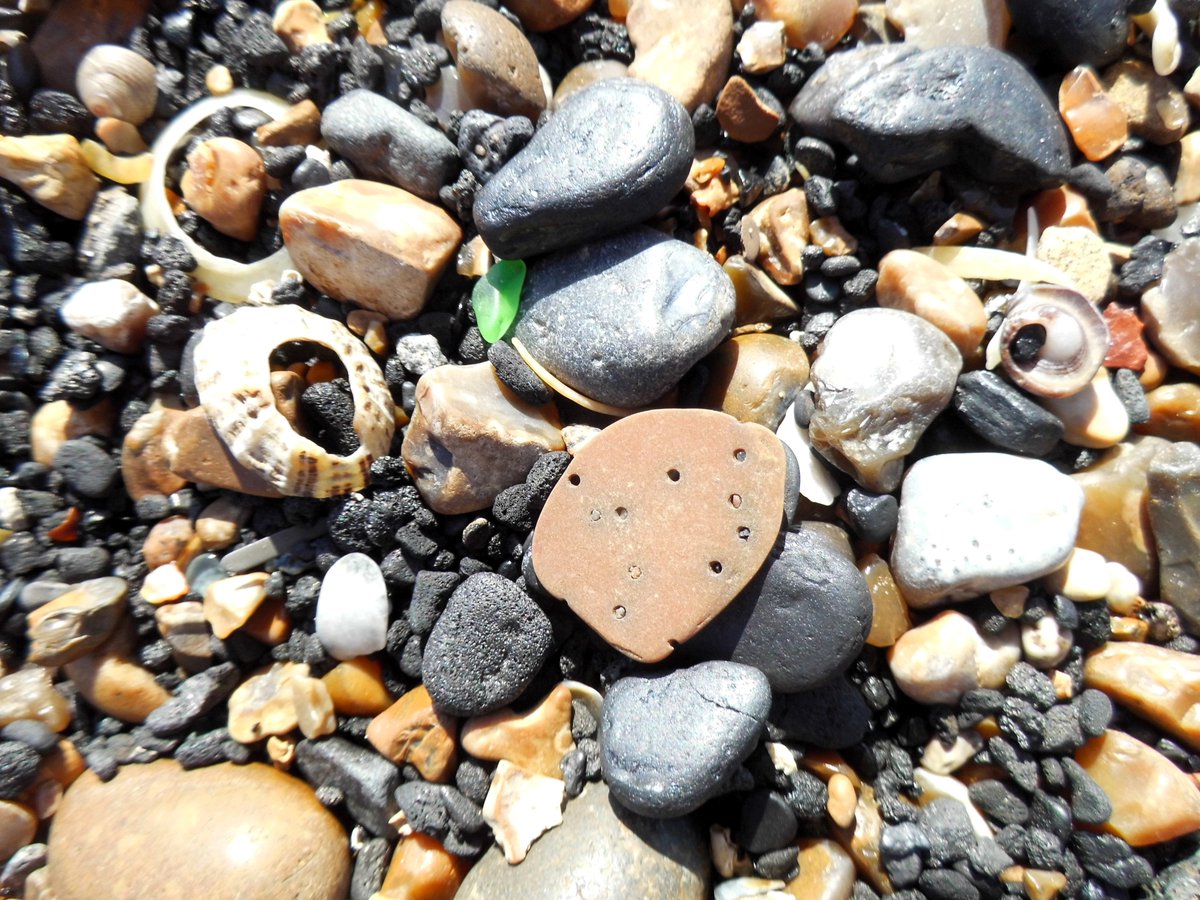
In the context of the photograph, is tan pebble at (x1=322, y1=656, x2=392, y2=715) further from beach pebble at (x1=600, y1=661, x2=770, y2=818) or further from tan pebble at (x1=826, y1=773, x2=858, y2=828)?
tan pebble at (x1=826, y1=773, x2=858, y2=828)

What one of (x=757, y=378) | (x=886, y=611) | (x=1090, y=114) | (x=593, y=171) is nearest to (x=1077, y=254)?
(x=1090, y=114)

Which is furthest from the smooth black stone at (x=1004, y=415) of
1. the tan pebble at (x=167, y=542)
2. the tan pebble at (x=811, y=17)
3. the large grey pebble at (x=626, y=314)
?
the tan pebble at (x=167, y=542)

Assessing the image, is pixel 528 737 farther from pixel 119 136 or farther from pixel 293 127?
pixel 119 136

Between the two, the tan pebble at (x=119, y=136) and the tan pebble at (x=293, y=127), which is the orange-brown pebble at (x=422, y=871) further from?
the tan pebble at (x=119, y=136)

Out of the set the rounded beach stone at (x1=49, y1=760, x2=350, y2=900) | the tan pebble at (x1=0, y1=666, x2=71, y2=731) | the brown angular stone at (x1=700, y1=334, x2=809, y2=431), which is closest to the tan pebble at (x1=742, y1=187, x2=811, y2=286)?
the brown angular stone at (x1=700, y1=334, x2=809, y2=431)

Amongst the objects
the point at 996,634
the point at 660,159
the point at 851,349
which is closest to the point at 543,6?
the point at 660,159
